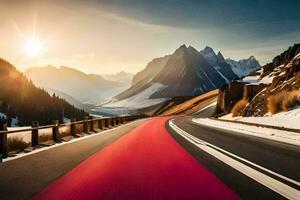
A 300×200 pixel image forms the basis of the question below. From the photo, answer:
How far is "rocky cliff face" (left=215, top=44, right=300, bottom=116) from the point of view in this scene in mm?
36094

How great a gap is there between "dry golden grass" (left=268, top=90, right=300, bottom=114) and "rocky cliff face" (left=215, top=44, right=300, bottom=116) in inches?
123

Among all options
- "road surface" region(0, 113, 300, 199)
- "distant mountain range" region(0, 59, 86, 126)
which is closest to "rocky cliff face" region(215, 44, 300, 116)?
"road surface" region(0, 113, 300, 199)

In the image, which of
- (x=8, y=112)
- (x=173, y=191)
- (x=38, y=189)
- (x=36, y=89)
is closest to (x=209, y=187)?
(x=173, y=191)

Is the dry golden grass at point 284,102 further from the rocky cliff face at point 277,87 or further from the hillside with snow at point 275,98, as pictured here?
the rocky cliff face at point 277,87

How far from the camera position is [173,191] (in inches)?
256

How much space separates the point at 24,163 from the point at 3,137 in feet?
6.92

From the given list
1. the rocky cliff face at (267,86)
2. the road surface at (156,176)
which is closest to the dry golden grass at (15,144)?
the road surface at (156,176)

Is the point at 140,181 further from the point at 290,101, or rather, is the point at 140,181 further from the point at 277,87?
the point at 277,87

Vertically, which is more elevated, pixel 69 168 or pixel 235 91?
pixel 235 91

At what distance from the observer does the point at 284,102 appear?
2839 cm

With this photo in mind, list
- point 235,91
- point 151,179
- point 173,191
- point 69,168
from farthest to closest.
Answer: point 235,91 → point 69,168 → point 151,179 → point 173,191

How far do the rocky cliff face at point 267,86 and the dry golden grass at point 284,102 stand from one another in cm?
312

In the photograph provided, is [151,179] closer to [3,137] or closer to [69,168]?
[69,168]

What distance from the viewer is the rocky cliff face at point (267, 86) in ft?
118
